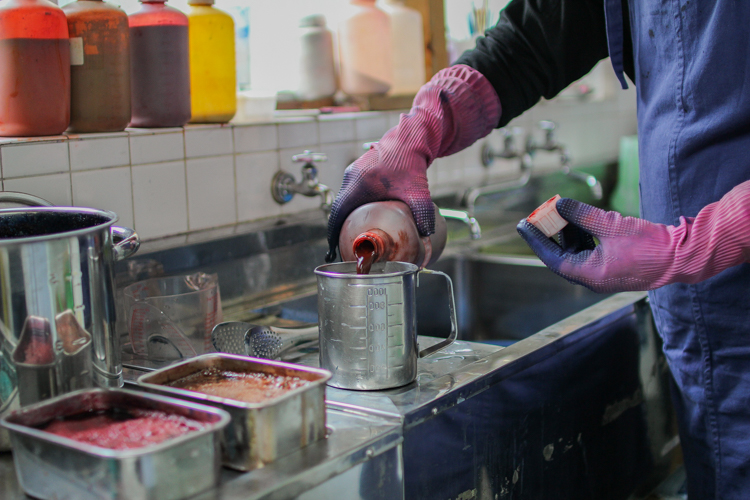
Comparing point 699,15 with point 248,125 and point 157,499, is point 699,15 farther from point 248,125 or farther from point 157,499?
point 157,499

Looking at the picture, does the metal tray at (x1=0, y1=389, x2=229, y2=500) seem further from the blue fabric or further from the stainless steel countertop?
the blue fabric

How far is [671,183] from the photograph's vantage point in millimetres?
1265

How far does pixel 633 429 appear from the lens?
1.52 meters

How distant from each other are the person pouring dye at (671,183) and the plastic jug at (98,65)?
0.46 m

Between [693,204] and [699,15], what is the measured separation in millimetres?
309

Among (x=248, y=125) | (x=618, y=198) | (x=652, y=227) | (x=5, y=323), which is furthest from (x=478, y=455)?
(x=618, y=198)

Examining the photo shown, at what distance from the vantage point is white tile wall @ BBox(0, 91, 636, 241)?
1.29 m

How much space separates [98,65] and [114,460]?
881mm

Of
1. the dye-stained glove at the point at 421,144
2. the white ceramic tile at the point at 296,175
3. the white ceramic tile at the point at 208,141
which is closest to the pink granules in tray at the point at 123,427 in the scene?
the dye-stained glove at the point at 421,144

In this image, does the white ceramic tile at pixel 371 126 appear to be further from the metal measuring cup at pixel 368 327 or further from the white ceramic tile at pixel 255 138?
the metal measuring cup at pixel 368 327

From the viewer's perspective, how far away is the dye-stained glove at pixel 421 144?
125 cm

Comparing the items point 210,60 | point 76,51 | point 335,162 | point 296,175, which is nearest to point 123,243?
point 76,51

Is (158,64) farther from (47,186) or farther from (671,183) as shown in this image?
(671,183)

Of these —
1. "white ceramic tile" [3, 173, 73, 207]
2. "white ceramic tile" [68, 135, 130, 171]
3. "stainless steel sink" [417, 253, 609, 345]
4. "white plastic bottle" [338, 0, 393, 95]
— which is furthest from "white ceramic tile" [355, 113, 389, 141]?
"white ceramic tile" [3, 173, 73, 207]
